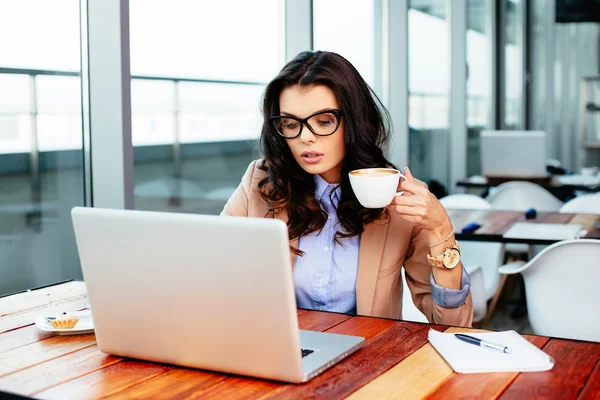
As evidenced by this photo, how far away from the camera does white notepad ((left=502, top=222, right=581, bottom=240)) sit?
134 inches

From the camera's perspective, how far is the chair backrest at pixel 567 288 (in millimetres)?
2752

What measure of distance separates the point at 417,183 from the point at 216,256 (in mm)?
713

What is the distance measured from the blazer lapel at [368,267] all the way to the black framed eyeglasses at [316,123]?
30 centimetres

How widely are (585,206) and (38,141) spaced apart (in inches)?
122

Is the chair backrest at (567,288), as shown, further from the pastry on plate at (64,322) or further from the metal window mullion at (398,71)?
the metal window mullion at (398,71)

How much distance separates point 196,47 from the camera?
3.65 meters

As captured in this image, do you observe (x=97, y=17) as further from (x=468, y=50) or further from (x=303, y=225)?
(x=468, y=50)

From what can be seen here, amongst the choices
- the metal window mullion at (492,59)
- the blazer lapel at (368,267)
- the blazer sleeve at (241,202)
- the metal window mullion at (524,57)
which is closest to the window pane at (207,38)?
the blazer sleeve at (241,202)

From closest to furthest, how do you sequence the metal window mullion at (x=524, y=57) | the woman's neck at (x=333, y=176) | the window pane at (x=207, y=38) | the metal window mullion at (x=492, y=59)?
1. the woman's neck at (x=333, y=176)
2. the window pane at (x=207, y=38)
3. the metal window mullion at (x=492, y=59)
4. the metal window mullion at (x=524, y=57)

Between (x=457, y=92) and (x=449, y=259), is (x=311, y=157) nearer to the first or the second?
(x=449, y=259)

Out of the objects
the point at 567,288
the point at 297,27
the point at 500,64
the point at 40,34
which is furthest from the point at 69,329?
the point at 500,64

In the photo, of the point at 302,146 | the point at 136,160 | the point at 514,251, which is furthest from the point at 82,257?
the point at 514,251

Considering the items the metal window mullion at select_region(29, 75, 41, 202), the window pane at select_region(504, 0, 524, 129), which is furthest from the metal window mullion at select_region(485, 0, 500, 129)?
the metal window mullion at select_region(29, 75, 41, 202)

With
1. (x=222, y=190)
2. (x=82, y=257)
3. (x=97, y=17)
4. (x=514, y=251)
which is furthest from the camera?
(x=514, y=251)
